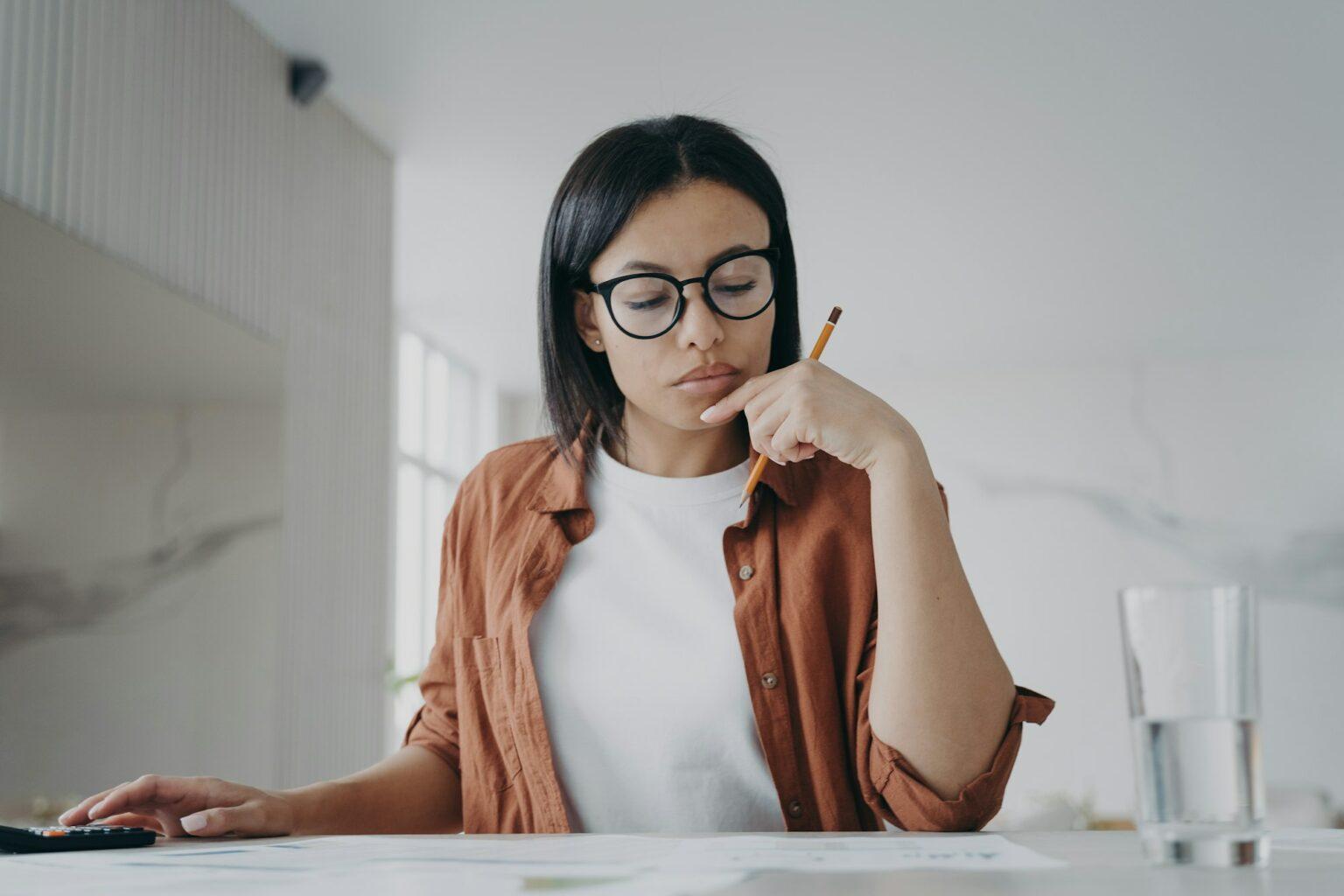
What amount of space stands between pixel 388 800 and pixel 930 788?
523mm

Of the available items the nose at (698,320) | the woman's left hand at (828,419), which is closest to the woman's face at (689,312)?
the nose at (698,320)

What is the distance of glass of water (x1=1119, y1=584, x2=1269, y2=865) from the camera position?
62cm

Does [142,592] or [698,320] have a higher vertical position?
[698,320]

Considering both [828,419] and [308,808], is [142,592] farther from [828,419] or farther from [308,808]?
[828,419]

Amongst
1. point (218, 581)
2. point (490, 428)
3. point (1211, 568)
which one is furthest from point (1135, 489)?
point (218, 581)

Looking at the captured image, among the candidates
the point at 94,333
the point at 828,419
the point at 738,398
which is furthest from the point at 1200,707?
the point at 94,333

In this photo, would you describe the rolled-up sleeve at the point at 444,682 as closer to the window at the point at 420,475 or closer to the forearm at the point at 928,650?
the forearm at the point at 928,650

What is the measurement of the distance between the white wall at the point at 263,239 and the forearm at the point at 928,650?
1941 millimetres

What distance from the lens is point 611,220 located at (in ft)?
4.15

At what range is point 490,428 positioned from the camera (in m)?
8.14

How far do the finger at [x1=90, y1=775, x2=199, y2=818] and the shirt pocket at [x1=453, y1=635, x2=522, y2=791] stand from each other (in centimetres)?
30

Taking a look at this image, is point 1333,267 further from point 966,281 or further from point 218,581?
point 218,581

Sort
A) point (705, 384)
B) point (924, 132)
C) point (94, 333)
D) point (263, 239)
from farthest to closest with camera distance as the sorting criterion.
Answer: point (924, 132) → point (263, 239) → point (94, 333) → point (705, 384)

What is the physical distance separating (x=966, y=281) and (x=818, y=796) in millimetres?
5261
